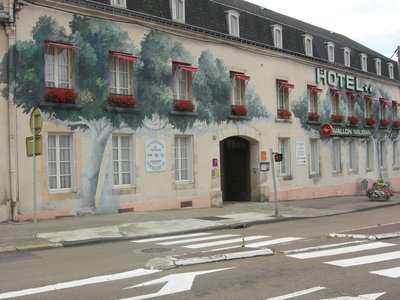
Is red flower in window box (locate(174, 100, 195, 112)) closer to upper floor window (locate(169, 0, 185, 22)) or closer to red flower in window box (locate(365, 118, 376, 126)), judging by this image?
upper floor window (locate(169, 0, 185, 22))

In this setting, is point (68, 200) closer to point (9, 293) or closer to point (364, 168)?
point (9, 293)

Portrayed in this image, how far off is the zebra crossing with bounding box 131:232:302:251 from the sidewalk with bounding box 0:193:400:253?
0.70 meters

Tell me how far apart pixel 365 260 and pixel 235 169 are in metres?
16.2

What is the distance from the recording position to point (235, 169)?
2483 cm

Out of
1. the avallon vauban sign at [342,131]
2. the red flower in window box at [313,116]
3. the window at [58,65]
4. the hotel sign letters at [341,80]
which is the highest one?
the hotel sign letters at [341,80]

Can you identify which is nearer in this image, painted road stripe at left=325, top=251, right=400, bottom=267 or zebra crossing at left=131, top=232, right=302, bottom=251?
painted road stripe at left=325, top=251, right=400, bottom=267

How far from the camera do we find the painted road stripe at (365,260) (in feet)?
27.5

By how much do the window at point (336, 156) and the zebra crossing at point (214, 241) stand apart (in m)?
17.3

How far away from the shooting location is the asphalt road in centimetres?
653

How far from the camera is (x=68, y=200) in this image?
634 inches

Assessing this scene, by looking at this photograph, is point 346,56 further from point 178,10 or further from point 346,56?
point 178,10

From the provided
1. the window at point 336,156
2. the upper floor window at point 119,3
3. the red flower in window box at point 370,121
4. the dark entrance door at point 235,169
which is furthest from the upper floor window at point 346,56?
the upper floor window at point 119,3

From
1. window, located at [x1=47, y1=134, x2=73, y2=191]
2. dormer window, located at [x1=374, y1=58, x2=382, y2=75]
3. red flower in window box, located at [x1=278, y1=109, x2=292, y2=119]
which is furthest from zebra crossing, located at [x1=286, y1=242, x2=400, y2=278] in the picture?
dormer window, located at [x1=374, y1=58, x2=382, y2=75]

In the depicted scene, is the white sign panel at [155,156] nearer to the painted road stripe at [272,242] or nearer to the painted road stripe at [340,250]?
the painted road stripe at [272,242]
